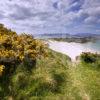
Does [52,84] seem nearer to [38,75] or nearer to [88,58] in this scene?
[38,75]

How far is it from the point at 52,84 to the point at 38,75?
2.25 feet

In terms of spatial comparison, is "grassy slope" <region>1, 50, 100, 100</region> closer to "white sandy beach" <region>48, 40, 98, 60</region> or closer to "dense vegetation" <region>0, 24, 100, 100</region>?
"dense vegetation" <region>0, 24, 100, 100</region>

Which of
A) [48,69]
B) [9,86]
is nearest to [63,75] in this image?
[48,69]

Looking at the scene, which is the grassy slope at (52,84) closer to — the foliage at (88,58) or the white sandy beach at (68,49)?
the foliage at (88,58)

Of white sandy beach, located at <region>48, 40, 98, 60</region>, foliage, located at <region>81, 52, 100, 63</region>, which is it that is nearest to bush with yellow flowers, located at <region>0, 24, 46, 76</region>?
foliage, located at <region>81, 52, 100, 63</region>

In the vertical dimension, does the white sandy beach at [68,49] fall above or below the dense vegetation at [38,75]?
above

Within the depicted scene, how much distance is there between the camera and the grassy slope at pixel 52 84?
8.41 meters

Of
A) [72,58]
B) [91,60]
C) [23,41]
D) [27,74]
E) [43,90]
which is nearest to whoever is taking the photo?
[43,90]

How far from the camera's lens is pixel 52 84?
8.76 metres

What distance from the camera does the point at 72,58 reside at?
13234 mm

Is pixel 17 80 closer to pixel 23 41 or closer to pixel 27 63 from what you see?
pixel 27 63

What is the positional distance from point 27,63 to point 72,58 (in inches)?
157

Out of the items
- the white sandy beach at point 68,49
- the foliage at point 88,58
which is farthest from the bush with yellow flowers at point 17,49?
→ the white sandy beach at point 68,49

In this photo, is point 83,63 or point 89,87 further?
point 83,63
